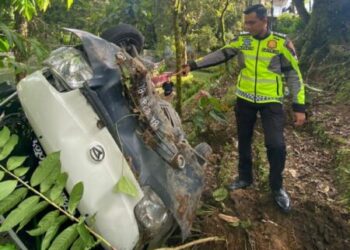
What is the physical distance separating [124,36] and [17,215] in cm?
157

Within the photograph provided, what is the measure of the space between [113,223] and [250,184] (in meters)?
2.38

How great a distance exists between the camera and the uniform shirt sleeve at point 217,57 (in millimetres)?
4195

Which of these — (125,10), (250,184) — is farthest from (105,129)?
(125,10)

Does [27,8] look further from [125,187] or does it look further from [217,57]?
[217,57]

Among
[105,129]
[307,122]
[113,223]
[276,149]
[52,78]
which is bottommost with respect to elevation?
[307,122]

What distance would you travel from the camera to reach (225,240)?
3371 millimetres

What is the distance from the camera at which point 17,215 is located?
177 cm

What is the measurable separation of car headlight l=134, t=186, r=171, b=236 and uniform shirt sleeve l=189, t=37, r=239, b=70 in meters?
1.99

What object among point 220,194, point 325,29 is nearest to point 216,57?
point 220,194

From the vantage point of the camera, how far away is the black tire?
2965 mm

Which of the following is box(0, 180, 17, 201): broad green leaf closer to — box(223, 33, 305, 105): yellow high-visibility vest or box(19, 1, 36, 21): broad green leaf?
box(19, 1, 36, 21): broad green leaf

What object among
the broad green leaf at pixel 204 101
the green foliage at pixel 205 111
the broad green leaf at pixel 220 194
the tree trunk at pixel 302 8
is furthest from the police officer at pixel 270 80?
the tree trunk at pixel 302 8

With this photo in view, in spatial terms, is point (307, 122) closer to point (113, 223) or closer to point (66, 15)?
point (113, 223)

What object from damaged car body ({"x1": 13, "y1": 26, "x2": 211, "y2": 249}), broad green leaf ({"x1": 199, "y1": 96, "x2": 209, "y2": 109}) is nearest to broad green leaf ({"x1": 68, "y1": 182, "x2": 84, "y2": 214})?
damaged car body ({"x1": 13, "y1": 26, "x2": 211, "y2": 249})
